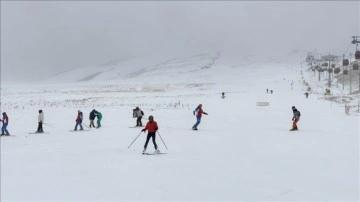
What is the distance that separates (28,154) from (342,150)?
13.9 meters

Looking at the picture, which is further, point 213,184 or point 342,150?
point 342,150

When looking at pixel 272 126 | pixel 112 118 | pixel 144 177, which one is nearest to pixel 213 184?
pixel 144 177

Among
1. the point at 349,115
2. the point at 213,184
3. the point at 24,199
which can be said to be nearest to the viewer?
the point at 24,199

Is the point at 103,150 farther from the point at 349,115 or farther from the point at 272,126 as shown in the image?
the point at 349,115

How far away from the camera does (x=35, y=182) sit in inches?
563

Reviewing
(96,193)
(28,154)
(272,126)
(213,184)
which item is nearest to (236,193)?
(213,184)

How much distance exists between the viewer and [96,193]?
43.2 ft

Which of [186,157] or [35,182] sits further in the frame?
[186,157]

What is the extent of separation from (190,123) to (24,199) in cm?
2132

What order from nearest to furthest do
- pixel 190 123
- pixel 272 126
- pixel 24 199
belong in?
pixel 24 199 → pixel 272 126 → pixel 190 123

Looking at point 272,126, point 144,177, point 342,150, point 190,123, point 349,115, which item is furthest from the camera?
point 349,115

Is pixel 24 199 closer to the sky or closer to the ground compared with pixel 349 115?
closer to the ground

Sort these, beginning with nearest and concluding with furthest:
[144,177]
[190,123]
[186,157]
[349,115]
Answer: [144,177], [186,157], [190,123], [349,115]

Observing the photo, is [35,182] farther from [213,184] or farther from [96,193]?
[213,184]
